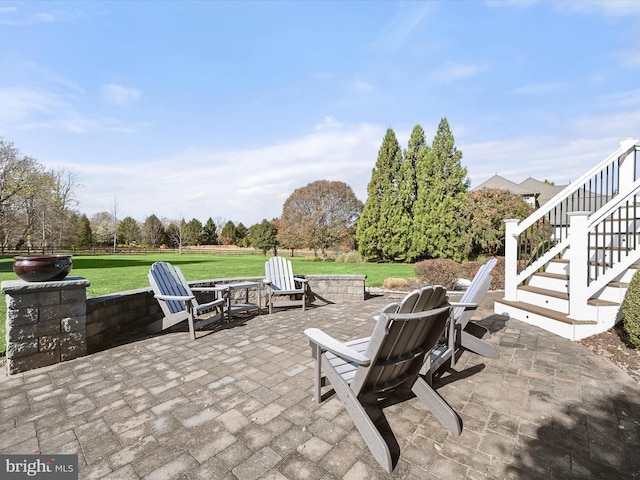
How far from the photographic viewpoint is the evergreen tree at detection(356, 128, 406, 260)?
20391mm

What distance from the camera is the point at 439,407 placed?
205 centimetres

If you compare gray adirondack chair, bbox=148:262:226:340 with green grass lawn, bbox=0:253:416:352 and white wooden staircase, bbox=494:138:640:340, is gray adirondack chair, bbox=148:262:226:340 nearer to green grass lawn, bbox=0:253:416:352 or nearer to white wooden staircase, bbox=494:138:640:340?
green grass lawn, bbox=0:253:416:352

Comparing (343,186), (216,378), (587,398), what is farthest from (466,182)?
(216,378)

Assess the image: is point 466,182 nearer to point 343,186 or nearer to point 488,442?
point 343,186

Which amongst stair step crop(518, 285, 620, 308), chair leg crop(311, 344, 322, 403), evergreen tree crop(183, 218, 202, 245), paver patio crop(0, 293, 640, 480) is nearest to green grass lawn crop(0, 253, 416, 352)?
paver patio crop(0, 293, 640, 480)

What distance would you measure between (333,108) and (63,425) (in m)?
9.49

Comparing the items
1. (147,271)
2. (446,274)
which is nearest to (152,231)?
(147,271)

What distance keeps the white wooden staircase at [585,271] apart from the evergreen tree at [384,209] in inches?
577

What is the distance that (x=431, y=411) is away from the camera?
2.13m

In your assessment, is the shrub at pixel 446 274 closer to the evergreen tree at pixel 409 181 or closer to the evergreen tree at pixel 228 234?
the evergreen tree at pixel 409 181

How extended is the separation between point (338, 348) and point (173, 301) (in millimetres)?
3351

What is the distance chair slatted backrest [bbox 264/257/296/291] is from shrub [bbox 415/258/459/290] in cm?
443

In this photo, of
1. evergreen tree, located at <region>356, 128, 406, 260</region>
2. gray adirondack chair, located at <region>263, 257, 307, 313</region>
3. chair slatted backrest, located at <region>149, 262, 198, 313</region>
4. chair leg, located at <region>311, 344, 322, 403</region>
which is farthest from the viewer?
evergreen tree, located at <region>356, 128, 406, 260</region>

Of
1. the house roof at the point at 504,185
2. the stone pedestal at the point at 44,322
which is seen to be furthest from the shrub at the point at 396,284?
the house roof at the point at 504,185
